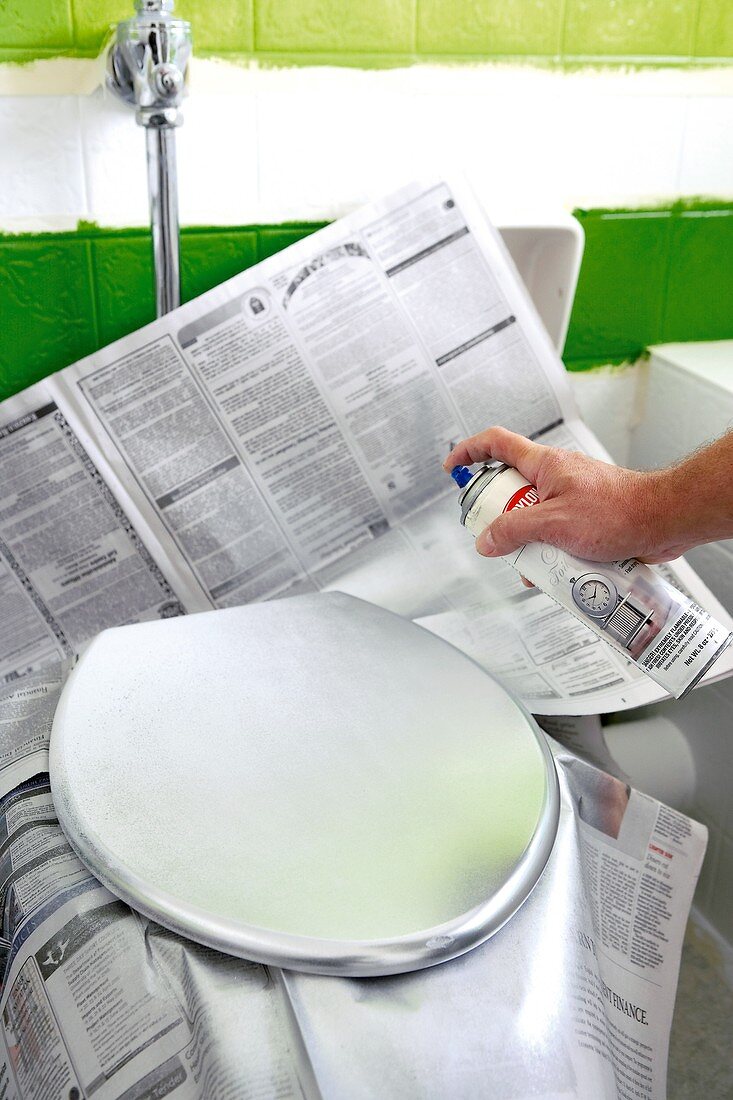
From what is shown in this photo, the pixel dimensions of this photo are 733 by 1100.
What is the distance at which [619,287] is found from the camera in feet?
3.74

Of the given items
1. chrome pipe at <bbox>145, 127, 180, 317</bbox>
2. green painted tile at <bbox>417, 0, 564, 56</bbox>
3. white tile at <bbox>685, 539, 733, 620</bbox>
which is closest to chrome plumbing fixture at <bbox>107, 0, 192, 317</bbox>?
chrome pipe at <bbox>145, 127, 180, 317</bbox>

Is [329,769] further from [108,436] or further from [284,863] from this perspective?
[108,436]

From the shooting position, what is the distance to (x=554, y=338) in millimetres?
1116

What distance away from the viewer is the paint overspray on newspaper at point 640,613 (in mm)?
688

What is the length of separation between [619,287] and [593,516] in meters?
0.55

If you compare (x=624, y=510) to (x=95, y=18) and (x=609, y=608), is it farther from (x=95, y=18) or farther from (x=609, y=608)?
(x=95, y=18)

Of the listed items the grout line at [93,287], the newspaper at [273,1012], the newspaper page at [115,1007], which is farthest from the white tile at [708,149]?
the newspaper page at [115,1007]

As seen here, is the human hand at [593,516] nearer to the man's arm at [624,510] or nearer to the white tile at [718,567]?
the man's arm at [624,510]

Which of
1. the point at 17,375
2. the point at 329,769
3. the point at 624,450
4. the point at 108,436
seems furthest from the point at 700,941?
the point at 17,375

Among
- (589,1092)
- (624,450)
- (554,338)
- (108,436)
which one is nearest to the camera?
(589,1092)

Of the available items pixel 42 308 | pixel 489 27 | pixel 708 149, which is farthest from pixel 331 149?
pixel 708 149

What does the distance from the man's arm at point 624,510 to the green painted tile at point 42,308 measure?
500mm

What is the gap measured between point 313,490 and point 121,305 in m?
0.27

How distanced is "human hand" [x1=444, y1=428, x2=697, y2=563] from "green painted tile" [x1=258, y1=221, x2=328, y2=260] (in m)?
0.43
